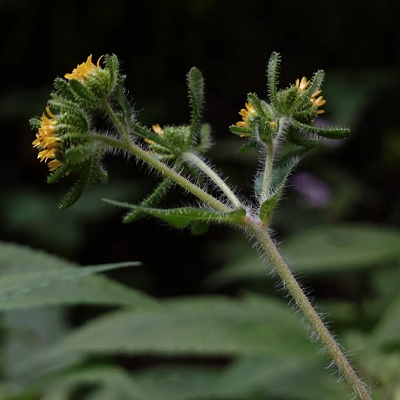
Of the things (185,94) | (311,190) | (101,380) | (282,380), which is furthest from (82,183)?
(185,94)

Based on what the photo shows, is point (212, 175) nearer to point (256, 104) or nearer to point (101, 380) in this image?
point (256, 104)

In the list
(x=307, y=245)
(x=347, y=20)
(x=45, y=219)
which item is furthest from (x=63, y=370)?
(x=347, y=20)

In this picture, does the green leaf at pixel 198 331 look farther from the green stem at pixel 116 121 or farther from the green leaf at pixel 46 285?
the green stem at pixel 116 121

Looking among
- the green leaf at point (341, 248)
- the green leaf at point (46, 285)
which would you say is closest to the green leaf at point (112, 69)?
the green leaf at point (46, 285)

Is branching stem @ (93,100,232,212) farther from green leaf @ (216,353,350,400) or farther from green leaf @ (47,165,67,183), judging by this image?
green leaf @ (216,353,350,400)

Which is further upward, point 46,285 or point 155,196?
point 155,196

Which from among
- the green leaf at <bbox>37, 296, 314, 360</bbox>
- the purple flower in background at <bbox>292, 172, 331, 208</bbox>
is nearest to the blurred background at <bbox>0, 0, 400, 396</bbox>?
the purple flower in background at <bbox>292, 172, 331, 208</bbox>
